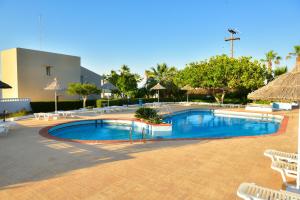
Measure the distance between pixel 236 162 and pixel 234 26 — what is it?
36.4 meters

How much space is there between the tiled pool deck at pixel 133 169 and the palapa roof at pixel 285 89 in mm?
1979

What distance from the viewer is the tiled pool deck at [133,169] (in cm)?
422

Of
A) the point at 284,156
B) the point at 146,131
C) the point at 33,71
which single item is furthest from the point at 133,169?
the point at 33,71

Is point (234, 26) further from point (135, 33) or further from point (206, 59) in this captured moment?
point (135, 33)

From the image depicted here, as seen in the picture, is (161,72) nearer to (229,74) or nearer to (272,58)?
(229,74)

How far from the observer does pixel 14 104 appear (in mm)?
17031

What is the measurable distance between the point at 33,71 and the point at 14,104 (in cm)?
485

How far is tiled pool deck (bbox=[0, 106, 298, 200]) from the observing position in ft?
13.9

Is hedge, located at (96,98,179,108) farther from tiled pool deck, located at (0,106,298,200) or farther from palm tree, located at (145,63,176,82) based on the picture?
tiled pool deck, located at (0,106,298,200)

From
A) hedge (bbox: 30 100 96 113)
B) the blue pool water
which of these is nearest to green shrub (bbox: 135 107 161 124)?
the blue pool water

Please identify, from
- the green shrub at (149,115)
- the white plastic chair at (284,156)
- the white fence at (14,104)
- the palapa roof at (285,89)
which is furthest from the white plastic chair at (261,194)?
the white fence at (14,104)

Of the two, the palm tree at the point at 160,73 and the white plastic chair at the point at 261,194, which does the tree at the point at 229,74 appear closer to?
the palm tree at the point at 160,73

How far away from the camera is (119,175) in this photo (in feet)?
16.4

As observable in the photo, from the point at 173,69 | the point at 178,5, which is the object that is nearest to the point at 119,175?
the point at 178,5
